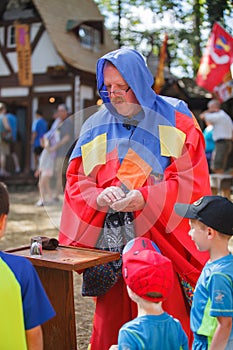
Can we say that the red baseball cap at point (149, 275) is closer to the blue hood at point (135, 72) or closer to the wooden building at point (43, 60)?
the blue hood at point (135, 72)

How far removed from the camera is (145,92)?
104 inches

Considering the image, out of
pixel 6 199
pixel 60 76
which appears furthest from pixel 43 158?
pixel 6 199

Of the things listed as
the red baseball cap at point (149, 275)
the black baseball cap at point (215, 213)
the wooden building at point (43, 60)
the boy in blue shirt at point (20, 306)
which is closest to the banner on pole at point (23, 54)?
the wooden building at point (43, 60)

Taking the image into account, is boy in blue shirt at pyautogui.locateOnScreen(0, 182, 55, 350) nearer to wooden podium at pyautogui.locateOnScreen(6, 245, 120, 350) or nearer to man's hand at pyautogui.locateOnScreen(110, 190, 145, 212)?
wooden podium at pyautogui.locateOnScreen(6, 245, 120, 350)

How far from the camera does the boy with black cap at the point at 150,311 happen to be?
1.78m

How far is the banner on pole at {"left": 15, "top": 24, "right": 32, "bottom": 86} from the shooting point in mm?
15633

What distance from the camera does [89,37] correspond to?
→ 55.8ft

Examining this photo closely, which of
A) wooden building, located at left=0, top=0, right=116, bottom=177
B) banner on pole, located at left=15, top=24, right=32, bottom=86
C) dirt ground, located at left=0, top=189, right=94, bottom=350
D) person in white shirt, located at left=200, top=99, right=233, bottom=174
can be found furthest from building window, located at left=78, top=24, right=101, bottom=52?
person in white shirt, located at left=200, top=99, right=233, bottom=174

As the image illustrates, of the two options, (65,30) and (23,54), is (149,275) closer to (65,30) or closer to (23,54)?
(23,54)

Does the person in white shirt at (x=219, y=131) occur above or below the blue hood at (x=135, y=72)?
below

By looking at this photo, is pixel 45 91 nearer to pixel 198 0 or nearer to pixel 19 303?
pixel 198 0

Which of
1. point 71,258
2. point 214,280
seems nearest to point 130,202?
point 71,258

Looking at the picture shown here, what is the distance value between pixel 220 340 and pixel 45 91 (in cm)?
1409

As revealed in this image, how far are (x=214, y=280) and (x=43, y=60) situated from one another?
14.5 metres
